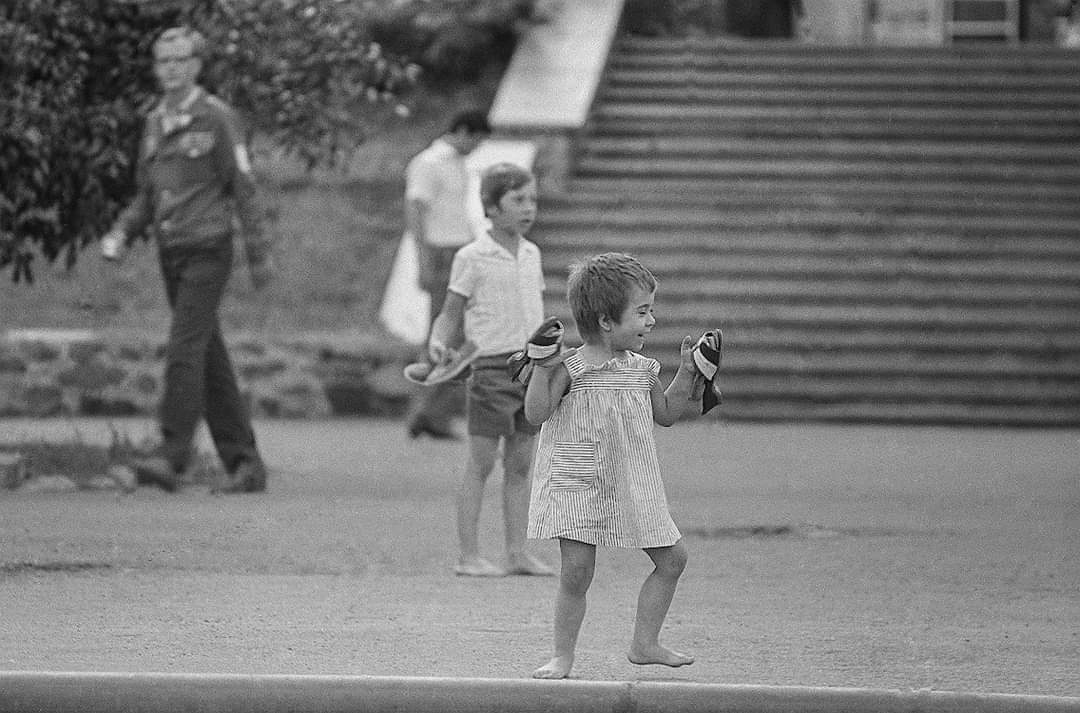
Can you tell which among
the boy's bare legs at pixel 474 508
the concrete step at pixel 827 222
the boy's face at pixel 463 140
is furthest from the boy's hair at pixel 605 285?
the concrete step at pixel 827 222

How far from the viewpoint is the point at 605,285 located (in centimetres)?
604

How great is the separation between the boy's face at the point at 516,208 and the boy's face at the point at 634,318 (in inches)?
82.3

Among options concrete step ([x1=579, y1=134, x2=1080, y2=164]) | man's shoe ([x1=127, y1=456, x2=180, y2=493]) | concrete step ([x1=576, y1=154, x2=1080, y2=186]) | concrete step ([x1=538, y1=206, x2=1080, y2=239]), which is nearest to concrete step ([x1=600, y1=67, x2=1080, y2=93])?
concrete step ([x1=579, y1=134, x2=1080, y2=164])

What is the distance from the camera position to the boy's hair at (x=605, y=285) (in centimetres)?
604

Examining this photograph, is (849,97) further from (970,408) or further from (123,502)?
(123,502)

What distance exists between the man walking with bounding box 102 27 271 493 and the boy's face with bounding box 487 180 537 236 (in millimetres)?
2439

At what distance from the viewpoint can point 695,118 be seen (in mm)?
18250

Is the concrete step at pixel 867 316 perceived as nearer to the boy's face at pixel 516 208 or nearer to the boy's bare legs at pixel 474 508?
the boy's bare legs at pixel 474 508

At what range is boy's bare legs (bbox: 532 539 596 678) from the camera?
6.01 meters

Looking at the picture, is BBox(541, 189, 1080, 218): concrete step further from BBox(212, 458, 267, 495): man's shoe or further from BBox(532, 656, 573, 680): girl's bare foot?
BBox(532, 656, 573, 680): girl's bare foot

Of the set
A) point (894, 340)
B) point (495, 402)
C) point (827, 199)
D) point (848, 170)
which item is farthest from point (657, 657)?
point (848, 170)

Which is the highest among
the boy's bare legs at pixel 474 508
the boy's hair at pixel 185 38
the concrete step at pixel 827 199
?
the boy's hair at pixel 185 38

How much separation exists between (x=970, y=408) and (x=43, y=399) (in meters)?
6.15

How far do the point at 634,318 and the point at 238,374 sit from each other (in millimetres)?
9011
